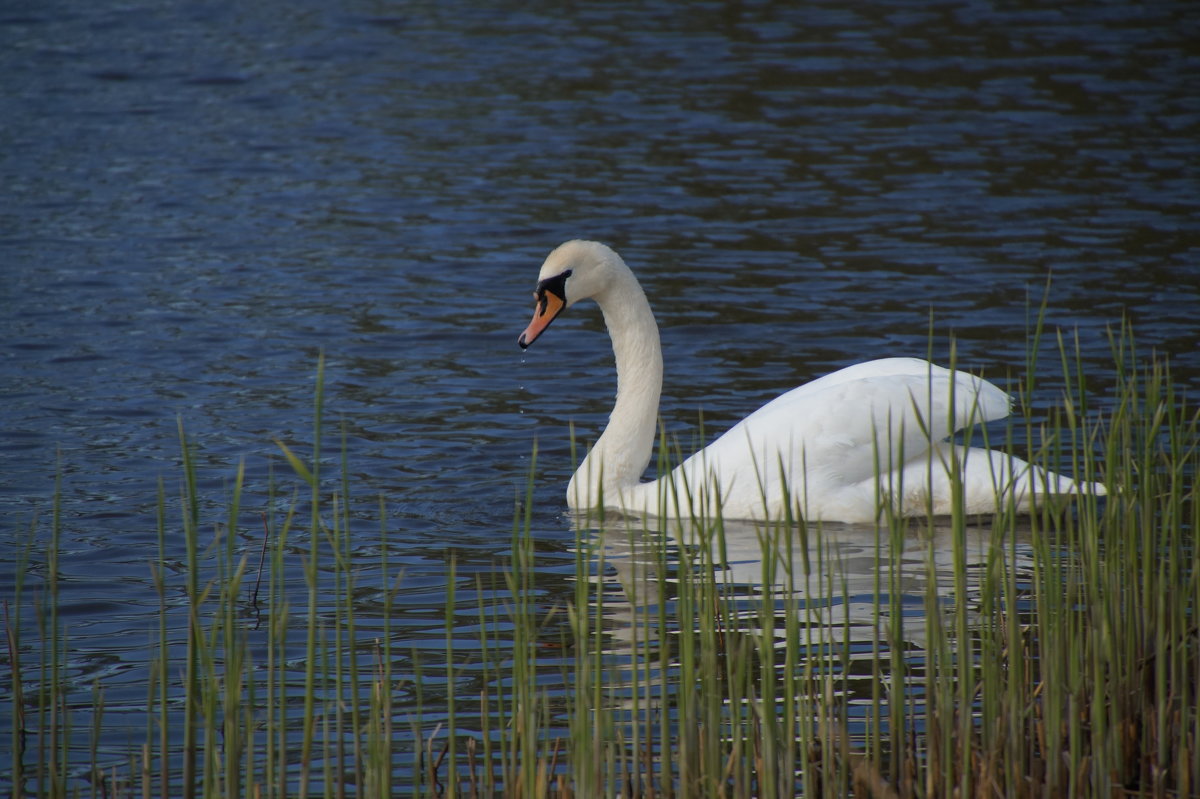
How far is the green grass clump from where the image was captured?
A: 3.98 meters

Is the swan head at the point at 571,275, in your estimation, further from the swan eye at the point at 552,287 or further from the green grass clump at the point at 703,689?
the green grass clump at the point at 703,689

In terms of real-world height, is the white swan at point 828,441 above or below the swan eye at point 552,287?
below

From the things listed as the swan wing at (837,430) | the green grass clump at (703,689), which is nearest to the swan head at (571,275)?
the swan wing at (837,430)

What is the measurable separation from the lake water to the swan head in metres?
0.79

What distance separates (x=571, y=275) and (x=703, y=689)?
376cm

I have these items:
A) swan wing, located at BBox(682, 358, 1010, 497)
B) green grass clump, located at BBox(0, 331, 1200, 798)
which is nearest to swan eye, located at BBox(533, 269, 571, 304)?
swan wing, located at BBox(682, 358, 1010, 497)

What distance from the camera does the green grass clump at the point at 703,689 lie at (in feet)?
13.1

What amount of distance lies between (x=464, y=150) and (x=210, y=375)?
5.56m

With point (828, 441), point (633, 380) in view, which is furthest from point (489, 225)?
point (828, 441)

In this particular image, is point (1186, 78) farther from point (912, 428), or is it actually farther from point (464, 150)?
point (912, 428)

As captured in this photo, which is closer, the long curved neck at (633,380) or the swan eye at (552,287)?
the swan eye at (552,287)

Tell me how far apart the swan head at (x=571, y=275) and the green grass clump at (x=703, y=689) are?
1.97 meters

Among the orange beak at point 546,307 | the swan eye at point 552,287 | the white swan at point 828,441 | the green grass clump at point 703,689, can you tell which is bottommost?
the green grass clump at point 703,689

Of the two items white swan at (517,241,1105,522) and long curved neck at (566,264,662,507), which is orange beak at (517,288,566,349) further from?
long curved neck at (566,264,662,507)
